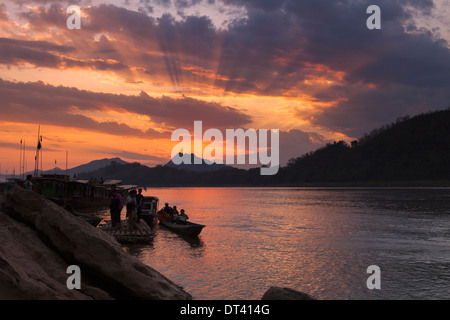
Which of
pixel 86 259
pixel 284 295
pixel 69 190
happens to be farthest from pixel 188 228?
pixel 69 190

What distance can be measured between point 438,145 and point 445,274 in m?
196

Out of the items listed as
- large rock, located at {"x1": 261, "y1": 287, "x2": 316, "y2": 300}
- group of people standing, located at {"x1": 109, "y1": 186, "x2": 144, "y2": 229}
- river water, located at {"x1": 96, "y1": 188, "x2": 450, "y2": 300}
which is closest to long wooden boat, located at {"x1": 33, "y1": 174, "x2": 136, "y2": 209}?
river water, located at {"x1": 96, "y1": 188, "x2": 450, "y2": 300}

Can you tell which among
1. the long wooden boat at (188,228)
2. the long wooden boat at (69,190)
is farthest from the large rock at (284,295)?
the long wooden boat at (69,190)

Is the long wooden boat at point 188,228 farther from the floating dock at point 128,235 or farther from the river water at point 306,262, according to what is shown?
the floating dock at point 128,235

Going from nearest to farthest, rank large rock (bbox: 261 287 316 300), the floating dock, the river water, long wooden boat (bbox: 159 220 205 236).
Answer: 1. large rock (bbox: 261 287 316 300)
2. the river water
3. the floating dock
4. long wooden boat (bbox: 159 220 205 236)

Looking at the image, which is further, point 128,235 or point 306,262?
point 128,235

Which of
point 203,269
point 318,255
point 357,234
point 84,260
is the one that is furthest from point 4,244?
point 357,234

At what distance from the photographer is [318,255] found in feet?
74.7

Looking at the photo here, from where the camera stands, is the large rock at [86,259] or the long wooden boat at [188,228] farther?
the long wooden boat at [188,228]

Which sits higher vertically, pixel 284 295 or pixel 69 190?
pixel 69 190

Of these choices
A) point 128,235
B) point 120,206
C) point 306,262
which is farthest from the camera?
point 128,235

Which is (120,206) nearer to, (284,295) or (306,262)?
(306,262)

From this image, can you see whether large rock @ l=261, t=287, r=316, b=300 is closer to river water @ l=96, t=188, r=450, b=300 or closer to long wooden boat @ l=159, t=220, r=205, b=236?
A: river water @ l=96, t=188, r=450, b=300
